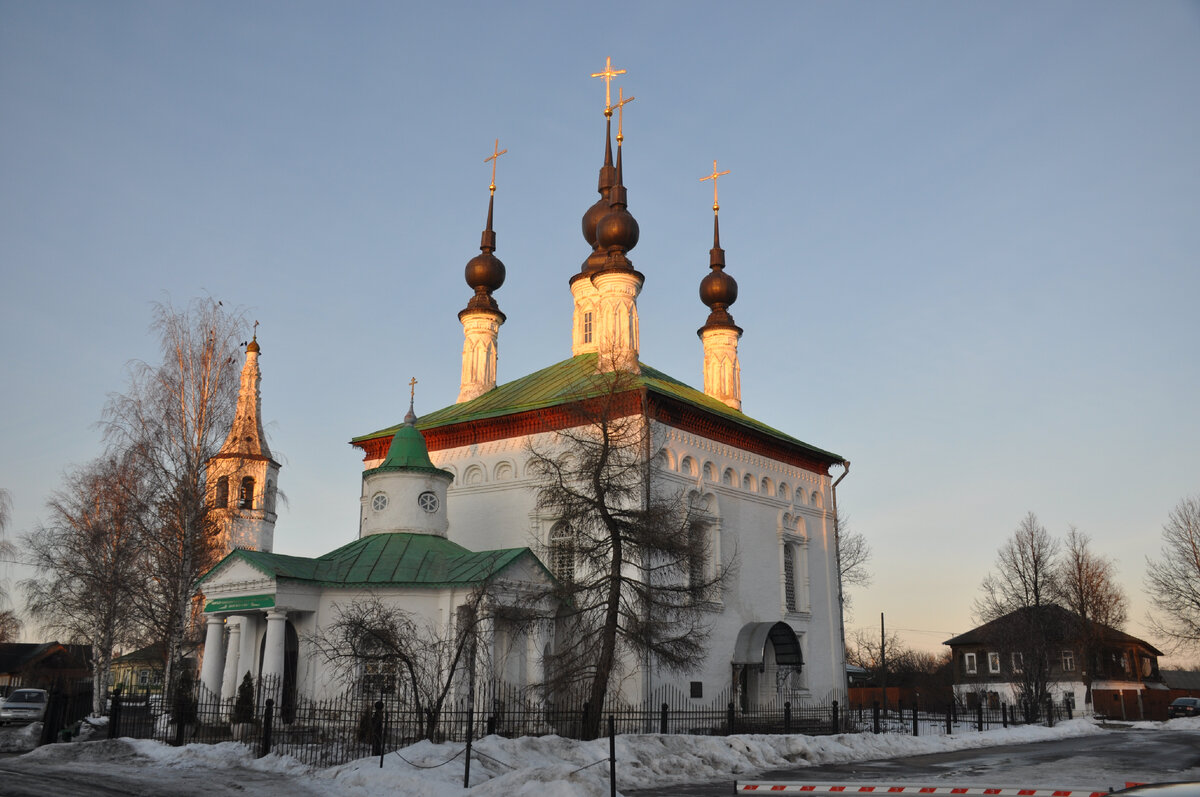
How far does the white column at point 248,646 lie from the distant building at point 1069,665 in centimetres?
2539

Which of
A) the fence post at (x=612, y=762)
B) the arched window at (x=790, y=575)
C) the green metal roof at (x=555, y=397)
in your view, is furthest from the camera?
the arched window at (x=790, y=575)

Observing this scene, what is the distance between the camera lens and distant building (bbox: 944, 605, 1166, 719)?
123 feet

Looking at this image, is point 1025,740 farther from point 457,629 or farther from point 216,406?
point 216,406

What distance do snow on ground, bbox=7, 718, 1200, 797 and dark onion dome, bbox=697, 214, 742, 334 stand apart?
57.2 ft

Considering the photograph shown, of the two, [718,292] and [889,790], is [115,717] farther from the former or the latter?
[718,292]

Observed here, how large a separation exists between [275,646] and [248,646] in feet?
5.21

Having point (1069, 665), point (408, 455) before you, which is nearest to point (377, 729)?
point (408, 455)

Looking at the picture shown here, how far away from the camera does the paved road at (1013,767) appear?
544 inches

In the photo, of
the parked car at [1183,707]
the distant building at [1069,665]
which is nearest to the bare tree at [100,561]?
the distant building at [1069,665]

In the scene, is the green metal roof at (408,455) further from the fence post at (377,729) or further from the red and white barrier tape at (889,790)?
the red and white barrier tape at (889,790)

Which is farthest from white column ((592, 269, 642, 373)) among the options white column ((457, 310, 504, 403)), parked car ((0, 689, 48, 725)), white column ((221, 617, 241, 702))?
parked car ((0, 689, 48, 725))

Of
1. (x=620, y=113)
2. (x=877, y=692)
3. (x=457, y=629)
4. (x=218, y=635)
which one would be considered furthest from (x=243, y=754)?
(x=877, y=692)

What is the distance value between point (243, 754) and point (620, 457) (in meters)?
7.98

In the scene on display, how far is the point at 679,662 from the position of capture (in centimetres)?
1725
